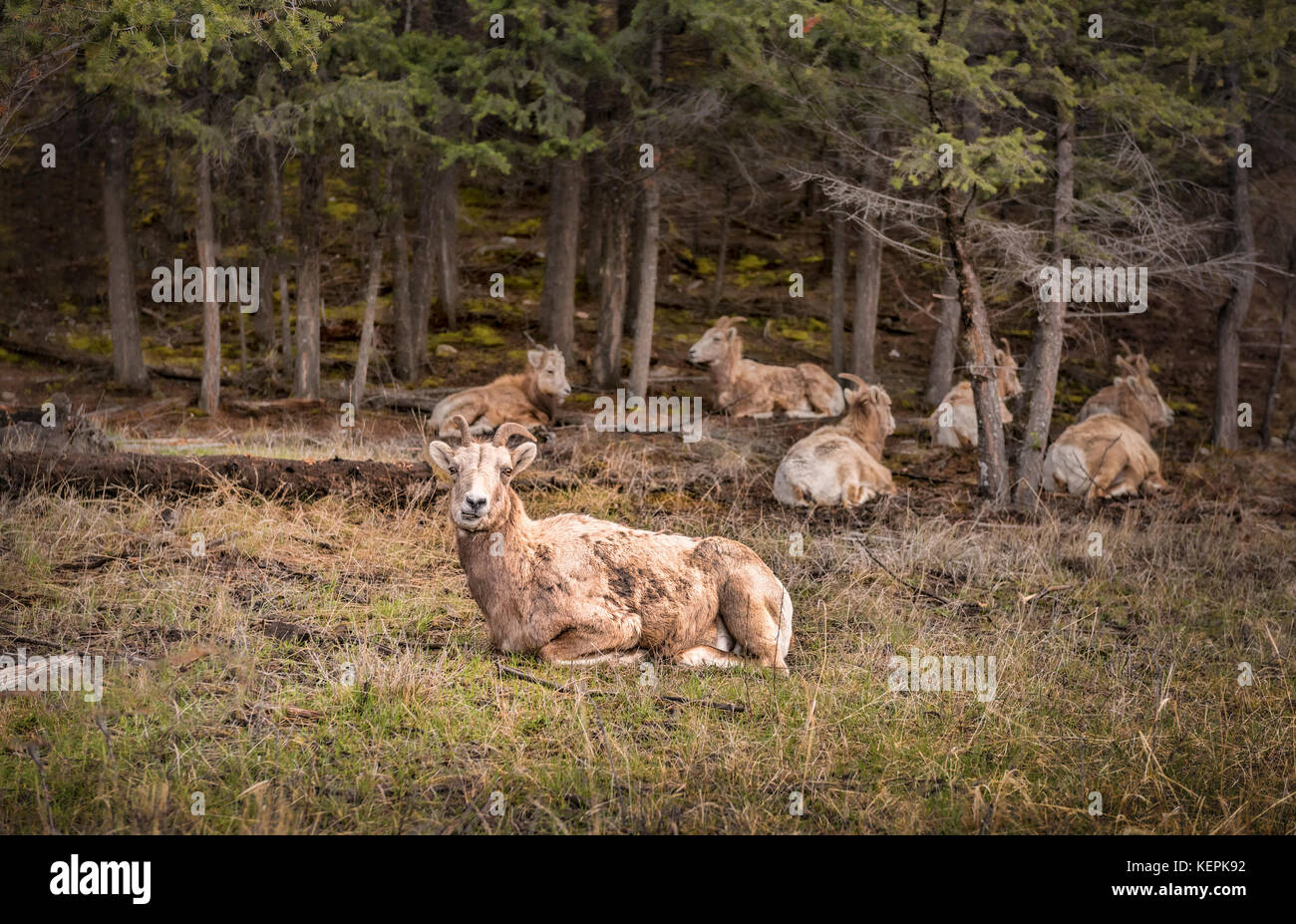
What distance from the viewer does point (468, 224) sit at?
101 ft

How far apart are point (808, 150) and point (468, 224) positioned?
14.6 m

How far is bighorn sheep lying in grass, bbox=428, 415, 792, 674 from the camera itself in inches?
283

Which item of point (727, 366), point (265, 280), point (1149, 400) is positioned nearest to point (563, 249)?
point (727, 366)

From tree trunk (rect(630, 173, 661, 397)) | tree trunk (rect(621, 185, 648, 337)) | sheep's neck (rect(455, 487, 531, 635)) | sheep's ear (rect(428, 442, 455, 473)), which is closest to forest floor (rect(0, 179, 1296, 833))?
sheep's neck (rect(455, 487, 531, 635))

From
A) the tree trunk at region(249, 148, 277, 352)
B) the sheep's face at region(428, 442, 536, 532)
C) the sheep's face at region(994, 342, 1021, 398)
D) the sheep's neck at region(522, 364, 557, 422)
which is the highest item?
the tree trunk at region(249, 148, 277, 352)

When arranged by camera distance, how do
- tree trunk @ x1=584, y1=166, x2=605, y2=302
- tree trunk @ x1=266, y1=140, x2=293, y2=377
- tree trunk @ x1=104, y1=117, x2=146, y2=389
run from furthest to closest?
tree trunk @ x1=584, y1=166, x2=605, y2=302 < tree trunk @ x1=104, y1=117, x2=146, y2=389 < tree trunk @ x1=266, y1=140, x2=293, y2=377

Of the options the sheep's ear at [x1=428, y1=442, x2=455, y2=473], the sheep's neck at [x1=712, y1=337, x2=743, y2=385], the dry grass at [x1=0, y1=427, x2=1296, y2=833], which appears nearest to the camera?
the dry grass at [x1=0, y1=427, x2=1296, y2=833]

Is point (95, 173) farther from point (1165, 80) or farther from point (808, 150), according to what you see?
point (1165, 80)

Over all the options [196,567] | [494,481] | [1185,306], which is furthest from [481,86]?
[1185,306]

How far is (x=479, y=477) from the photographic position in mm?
6906

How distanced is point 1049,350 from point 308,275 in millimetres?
11427

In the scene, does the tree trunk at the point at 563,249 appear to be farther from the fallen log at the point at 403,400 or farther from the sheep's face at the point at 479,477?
the sheep's face at the point at 479,477

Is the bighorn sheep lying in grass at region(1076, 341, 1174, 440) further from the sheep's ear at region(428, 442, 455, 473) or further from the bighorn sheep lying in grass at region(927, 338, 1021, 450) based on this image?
the sheep's ear at region(428, 442, 455, 473)

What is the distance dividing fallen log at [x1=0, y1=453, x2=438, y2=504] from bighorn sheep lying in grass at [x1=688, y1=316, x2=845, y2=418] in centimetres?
869
